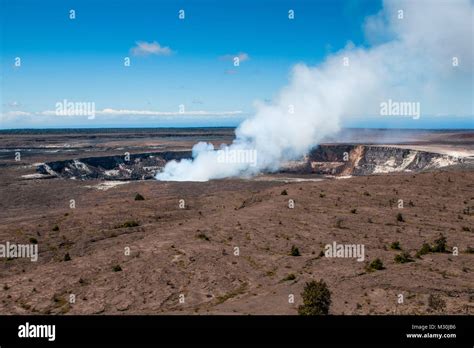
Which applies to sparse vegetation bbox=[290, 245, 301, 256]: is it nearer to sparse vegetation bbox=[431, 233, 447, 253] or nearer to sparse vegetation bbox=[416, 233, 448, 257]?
sparse vegetation bbox=[416, 233, 448, 257]

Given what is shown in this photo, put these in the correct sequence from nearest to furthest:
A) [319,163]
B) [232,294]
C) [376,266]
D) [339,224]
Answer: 1. [232,294]
2. [376,266]
3. [339,224]
4. [319,163]

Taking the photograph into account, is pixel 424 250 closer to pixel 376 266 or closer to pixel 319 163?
pixel 376 266

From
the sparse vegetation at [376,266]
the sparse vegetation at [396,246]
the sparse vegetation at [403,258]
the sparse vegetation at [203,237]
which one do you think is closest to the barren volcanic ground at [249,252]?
the sparse vegetation at [203,237]

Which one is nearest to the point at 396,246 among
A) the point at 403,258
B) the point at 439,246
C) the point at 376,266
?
the point at 439,246

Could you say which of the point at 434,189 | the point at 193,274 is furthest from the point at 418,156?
the point at 193,274

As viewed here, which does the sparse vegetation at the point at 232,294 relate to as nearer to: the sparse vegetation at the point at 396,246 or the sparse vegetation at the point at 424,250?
the sparse vegetation at the point at 424,250

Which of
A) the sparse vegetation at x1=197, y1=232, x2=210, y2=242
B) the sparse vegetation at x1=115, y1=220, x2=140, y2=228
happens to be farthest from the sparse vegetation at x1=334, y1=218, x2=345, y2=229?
the sparse vegetation at x1=115, y1=220, x2=140, y2=228
